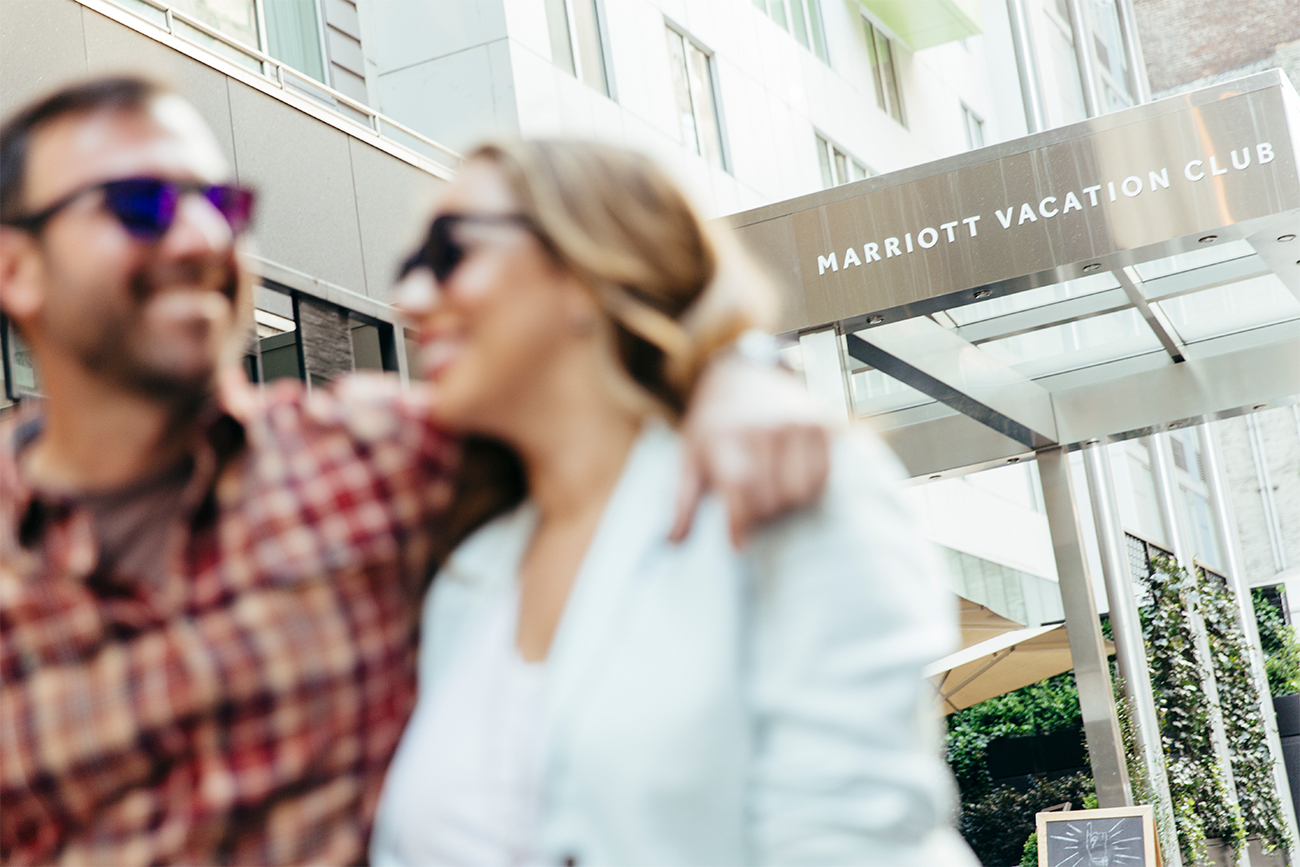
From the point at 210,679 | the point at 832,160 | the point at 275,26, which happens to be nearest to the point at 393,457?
the point at 210,679

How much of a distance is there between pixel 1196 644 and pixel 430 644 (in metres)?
14.4

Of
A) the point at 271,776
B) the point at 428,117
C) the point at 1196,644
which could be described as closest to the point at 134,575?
the point at 271,776

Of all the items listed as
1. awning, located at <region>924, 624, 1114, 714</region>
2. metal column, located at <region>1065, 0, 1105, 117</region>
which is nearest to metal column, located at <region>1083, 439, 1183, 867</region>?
awning, located at <region>924, 624, 1114, 714</region>

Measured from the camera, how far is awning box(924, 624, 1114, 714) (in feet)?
46.5

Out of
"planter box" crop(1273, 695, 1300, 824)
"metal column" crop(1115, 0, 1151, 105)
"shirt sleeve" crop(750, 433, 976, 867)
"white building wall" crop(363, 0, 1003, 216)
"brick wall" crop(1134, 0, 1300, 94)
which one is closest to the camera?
"shirt sleeve" crop(750, 433, 976, 867)

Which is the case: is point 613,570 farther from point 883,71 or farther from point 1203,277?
point 883,71

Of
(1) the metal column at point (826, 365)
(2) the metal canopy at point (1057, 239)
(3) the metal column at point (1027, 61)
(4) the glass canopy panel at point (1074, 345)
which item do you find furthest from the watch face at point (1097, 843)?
(3) the metal column at point (1027, 61)

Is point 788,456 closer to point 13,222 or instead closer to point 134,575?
point 134,575

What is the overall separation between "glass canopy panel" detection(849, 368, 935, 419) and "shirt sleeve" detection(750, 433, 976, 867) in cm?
858

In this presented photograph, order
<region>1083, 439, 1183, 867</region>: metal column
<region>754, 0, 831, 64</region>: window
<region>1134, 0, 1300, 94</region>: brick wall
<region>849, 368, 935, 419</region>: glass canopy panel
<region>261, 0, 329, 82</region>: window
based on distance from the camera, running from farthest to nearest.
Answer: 1. <region>1134, 0, 1300, 94</region>: brick wall
2. <region>754, 0, 831, 64</region>: window
3. <region>1083, 439, 1183, 867</region>: metal column
4. <region>849, 368, 935, 419</region>: glass canopy panel
5. <region>261, 0, 329, 82</region>: window

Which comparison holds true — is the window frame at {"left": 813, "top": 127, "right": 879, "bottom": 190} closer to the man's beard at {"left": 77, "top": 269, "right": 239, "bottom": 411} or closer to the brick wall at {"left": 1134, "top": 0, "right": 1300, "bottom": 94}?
the man's beard at {"left": 77, "top": 269, "right": 239, "bottom": 411}

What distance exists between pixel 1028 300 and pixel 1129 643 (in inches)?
188

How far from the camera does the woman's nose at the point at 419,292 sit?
1520 mm

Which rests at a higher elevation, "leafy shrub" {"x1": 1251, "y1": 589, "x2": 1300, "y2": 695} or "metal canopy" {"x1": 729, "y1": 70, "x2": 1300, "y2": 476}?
"metal canopy" {"x1": 729, "y1": 70, "x2": 1300, "y2": 476}
